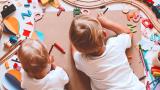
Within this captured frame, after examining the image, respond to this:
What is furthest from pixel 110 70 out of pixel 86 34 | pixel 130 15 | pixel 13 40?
pixel 13 40

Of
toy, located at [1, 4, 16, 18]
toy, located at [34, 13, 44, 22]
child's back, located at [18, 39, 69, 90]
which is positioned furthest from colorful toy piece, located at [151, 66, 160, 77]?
toy, located at [1, 4, 16, 18]

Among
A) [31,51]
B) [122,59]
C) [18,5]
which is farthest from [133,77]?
[18,5]

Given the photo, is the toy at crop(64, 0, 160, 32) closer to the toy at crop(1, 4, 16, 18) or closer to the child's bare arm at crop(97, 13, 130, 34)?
the child's bare arm at crop(97, 13, 130, 34)

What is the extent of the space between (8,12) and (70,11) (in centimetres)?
22

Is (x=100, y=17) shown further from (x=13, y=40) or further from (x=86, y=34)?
(x=13, y=40)

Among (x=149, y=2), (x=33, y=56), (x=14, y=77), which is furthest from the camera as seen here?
(x=149, y=2)

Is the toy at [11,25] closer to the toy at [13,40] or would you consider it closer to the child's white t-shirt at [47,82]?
the toy at [13,40]

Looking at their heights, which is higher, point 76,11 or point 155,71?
point 76,11

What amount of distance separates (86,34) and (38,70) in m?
0.17

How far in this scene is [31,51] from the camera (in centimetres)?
92

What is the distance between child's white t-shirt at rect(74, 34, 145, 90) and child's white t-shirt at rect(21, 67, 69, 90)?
79mm

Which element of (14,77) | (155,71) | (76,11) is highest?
(76,11)

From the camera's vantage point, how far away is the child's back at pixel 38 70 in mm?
923

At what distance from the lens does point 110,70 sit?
100 centimetres
